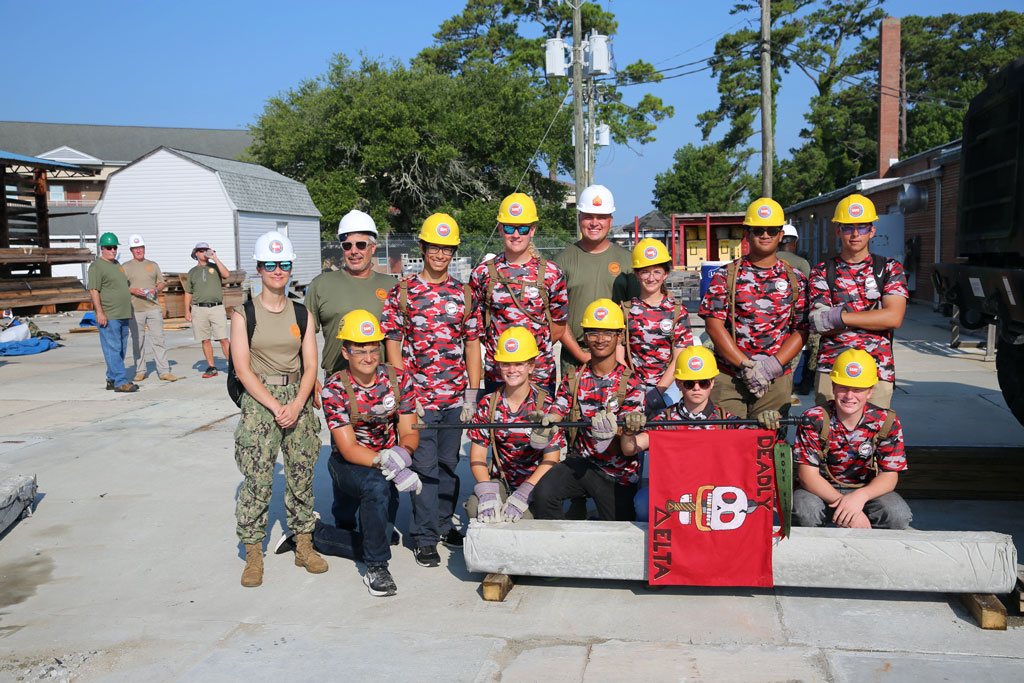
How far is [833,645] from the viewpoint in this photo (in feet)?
12.1

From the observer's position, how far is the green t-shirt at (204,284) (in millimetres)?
11312

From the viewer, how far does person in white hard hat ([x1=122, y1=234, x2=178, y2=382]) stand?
11172mm

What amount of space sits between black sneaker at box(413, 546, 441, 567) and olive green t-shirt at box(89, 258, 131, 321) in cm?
715

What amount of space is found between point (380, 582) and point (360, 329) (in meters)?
1.32

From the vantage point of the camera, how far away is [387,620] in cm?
415

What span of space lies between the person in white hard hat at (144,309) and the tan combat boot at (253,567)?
7.08 metres

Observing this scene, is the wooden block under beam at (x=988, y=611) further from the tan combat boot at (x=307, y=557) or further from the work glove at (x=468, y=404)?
the tan combat boot at (x=307, y=557)

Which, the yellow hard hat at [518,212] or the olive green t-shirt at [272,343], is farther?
the yellow hard hat at [518,212]

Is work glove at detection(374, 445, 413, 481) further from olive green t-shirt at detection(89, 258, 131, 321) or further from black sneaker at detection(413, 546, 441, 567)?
olive green t-shirt at detection(89, 258, 131, 321)

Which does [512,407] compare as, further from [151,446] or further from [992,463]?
[151,446]

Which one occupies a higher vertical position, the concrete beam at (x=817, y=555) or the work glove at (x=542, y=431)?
the work glove at (x=542, y=431)

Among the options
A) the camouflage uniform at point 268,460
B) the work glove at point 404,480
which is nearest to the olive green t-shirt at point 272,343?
the camouflage uniform at point 268,460

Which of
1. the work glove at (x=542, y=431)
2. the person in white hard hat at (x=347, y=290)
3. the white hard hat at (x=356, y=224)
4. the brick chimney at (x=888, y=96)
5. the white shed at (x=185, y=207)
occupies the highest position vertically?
the brick chimney at (x=888, y=96)

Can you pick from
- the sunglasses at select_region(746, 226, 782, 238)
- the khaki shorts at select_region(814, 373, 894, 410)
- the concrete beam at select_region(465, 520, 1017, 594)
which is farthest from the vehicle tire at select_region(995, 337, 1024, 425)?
the concrete beam at select_region(465, 520, 1017, 594)
